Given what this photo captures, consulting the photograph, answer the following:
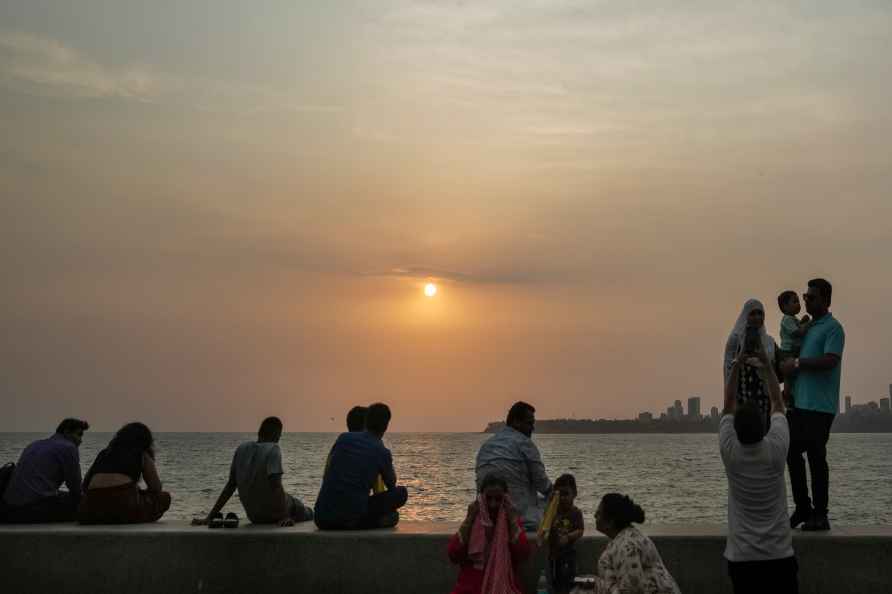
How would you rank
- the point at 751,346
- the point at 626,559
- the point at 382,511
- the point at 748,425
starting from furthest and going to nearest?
the point at 382,511, the point at 751,346, the point at 748,425, the point at 626,559

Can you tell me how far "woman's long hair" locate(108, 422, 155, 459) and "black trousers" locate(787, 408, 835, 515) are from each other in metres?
5.63

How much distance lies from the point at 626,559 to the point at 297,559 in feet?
10.2

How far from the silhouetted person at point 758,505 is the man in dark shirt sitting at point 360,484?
3162 mm

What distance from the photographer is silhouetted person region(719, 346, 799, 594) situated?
21.9 ft

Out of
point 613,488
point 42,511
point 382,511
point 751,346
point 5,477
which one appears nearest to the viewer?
point 751,346

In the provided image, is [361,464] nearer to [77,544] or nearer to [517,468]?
[517,468]

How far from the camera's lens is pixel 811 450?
811 centimetres

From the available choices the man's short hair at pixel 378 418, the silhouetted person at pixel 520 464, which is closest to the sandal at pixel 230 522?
the man's short hair at pixel 378 418

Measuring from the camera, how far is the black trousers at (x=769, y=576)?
6.77 metres

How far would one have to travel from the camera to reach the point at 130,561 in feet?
28.1

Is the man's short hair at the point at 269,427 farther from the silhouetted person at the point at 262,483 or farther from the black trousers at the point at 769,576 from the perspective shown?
the black trousers at the point at 769,576

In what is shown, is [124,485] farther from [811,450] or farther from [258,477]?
[811,450]

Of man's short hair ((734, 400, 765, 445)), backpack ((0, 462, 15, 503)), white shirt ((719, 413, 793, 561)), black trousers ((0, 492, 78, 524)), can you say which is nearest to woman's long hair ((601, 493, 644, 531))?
white shirt ((719, 413, 793, 561))

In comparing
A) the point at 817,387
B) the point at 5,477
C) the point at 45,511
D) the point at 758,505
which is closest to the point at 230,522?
the point at 45,511
